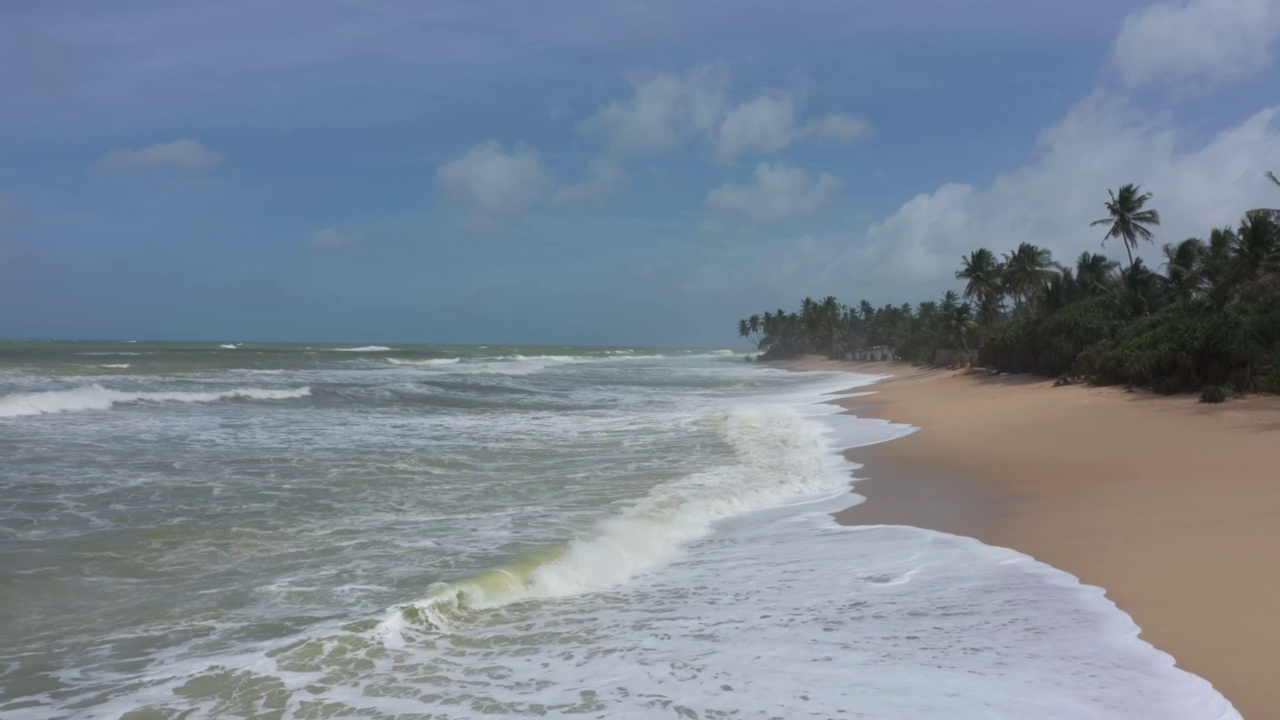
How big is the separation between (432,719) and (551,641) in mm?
1282

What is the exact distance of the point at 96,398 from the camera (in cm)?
2428

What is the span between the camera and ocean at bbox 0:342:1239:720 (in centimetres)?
436

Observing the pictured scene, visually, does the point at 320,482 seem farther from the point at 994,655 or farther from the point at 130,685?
the point at 994,655

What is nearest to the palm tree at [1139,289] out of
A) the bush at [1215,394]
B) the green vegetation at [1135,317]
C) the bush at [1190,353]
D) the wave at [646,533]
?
the green vegetation at [1135,317]

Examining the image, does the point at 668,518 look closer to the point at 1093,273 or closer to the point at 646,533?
the point at 646,533

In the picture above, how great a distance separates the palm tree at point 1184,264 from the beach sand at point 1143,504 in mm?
21948

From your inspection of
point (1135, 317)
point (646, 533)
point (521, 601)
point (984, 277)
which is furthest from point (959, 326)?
point (521, 601)

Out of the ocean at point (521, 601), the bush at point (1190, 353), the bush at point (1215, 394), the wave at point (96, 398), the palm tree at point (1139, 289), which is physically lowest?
the ocean at point (521, 601)

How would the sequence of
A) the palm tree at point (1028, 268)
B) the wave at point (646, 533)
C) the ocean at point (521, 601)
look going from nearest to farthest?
1. the ocean at point (521, 601)
2. the wave at point (646, 533)
3. the palm tree at point (1028, 268)

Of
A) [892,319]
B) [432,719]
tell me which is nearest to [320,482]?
[432,719]

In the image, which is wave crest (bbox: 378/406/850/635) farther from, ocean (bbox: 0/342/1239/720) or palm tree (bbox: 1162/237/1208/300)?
palm tree (bbox: 1162/237/1208/300)

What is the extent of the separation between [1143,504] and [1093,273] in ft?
144

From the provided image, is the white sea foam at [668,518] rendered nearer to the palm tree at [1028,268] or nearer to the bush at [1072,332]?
the bush at [1072,332]

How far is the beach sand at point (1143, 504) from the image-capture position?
4.77 m
